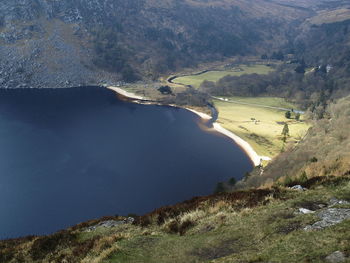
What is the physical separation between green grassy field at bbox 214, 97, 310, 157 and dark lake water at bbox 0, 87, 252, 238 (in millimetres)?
10794

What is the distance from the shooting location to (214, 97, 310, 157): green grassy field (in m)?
125

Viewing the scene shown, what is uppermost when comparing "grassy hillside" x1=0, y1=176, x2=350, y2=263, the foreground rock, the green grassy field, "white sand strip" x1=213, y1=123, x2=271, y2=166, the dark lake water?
"grassy hillside" x1=0, y1=176, x2=350, y2=263

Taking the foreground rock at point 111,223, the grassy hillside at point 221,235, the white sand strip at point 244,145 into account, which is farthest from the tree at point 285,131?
the foreground rock at point 111,223

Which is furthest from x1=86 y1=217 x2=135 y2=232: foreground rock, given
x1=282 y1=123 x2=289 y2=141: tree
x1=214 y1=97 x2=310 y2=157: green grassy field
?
x1=282 y1=123 x2=289 y2=141: tree

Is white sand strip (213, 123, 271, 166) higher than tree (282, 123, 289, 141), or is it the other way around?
tree (282, 123, 289, 141)

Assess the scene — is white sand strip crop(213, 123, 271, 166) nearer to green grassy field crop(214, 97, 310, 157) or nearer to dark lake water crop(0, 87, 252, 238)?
green grassy field crop(214, 97, 310, 157)

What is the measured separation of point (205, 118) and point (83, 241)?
140469 mm

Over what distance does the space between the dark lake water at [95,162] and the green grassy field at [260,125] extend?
10.8 metres

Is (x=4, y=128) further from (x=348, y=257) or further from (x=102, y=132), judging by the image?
(x=348, y=257)

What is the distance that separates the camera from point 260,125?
148 metres

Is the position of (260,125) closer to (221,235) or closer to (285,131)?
(285,131)

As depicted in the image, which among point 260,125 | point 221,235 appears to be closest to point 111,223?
point 221,235

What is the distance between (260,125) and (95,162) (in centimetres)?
7901

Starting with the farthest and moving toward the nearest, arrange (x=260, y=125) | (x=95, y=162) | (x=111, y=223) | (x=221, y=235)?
(x=260, y=125)
(x=95, y=162)
(x=111, y=223)
(x=221, y=235)
